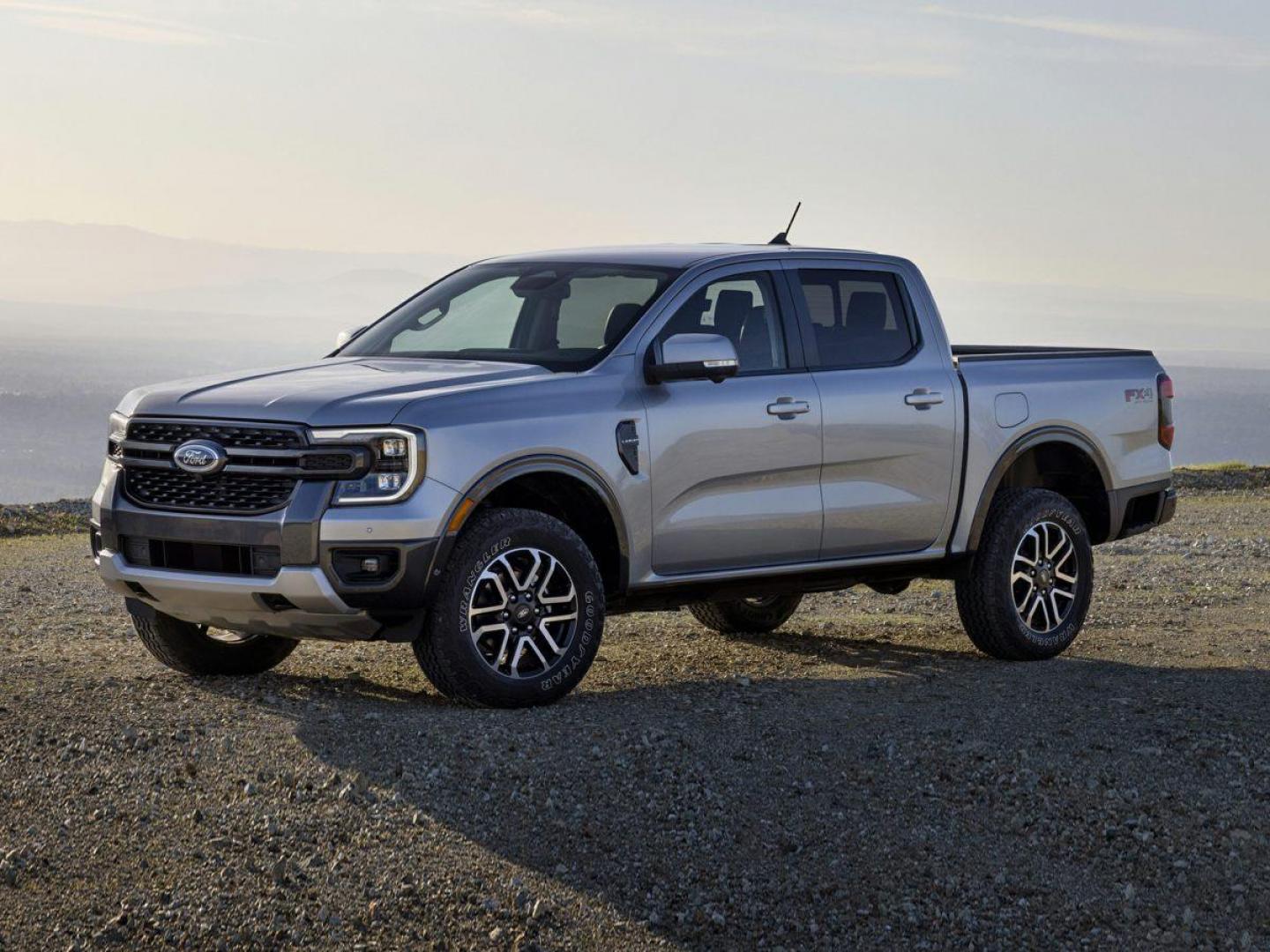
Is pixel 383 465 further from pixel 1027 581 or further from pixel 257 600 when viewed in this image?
pixel 1027 581

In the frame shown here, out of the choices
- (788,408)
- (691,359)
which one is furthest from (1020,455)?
(691,359)

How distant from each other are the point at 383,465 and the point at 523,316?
5.34 feet

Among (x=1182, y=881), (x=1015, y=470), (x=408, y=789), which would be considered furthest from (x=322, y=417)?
(x=1015, y=470)

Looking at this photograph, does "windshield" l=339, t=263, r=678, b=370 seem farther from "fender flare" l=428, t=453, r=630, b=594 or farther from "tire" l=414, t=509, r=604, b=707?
"tire" l=414, t=509, r=604, b=707

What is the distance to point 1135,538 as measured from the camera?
728 inches

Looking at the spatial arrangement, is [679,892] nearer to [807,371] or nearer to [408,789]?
[408,789]

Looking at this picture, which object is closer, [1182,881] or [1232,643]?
[1182,881]

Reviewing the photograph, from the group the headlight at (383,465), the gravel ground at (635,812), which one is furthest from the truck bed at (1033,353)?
the headlight at (383,465)

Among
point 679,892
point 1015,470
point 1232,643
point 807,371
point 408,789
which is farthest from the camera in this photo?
point 1232,643

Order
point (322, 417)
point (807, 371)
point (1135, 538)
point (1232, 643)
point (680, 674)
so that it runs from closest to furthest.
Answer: point (322, 417), point (807, 371), point (680, 674), point (1232, 643), point (1135, 538)

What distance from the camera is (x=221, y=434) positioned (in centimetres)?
724

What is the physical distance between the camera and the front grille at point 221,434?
23.2 feet

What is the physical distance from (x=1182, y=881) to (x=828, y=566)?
283 cm

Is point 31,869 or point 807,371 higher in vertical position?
point 807,371
